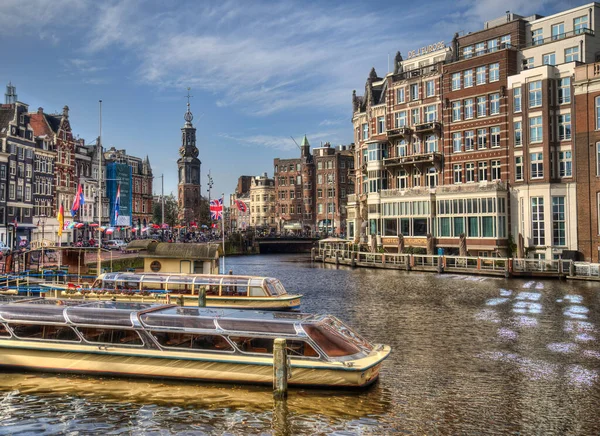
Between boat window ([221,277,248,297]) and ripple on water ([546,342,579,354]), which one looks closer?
ripple on water ([546,342,579,354])

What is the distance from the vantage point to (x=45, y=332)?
20016 millimetres

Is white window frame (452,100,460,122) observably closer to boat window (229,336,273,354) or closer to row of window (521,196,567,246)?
row of window (521,196,567,246)

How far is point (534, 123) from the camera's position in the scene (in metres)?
56.4

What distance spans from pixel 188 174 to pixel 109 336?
162m

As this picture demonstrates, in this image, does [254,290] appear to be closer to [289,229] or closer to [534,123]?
[534,123]

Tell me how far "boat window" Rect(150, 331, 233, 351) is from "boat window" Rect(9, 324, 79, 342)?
3158mm

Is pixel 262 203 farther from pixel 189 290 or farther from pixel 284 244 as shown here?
pixel 189 290

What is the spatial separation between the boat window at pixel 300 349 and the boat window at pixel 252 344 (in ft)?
2.20

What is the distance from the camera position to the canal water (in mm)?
14945

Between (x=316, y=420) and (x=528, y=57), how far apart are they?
5480 centimetres

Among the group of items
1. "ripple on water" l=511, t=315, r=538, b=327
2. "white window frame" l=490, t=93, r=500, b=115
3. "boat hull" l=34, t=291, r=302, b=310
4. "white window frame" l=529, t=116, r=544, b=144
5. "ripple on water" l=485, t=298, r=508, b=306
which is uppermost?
"white window frame" l=490, t=93, r=500, b=115

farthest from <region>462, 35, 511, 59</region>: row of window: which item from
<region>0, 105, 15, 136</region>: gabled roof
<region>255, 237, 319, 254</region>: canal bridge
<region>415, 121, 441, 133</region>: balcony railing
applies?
<region>0, 105, 15, 136</region>: gabled roof

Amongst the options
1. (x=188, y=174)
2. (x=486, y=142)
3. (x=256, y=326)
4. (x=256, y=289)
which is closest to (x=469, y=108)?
(x=486, y=142)

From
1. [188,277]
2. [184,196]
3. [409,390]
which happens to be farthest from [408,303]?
[184,196]
